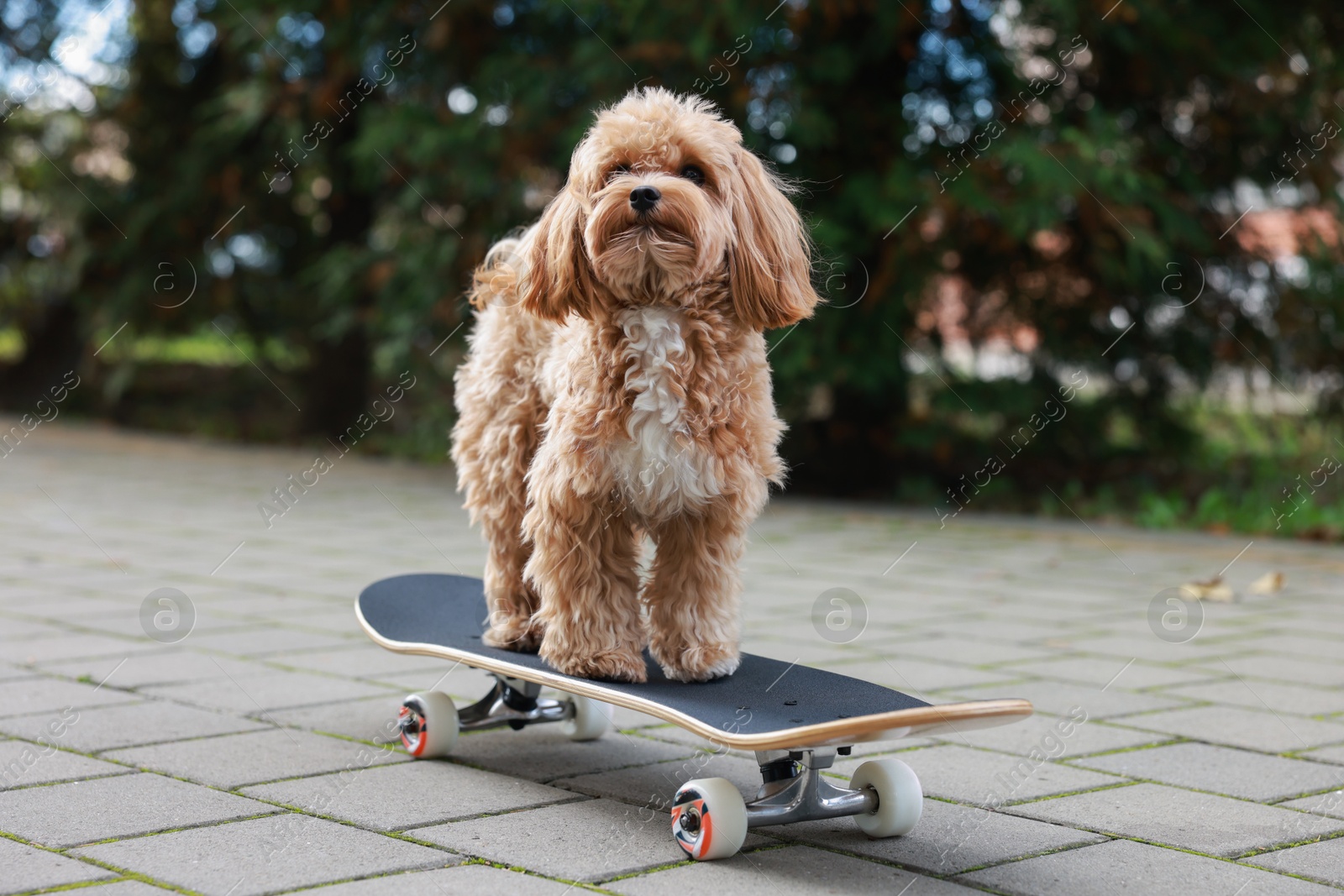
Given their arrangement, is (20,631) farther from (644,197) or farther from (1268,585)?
(1268,585)

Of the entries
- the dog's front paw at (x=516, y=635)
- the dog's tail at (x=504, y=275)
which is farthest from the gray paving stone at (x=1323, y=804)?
the dog's tail at (x=504, y=275)

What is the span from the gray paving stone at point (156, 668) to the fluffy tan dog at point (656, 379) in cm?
Answer: 157

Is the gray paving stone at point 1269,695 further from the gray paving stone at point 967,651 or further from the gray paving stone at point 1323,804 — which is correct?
the gray paving stone at point 1323,804

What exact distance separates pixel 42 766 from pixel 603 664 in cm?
138

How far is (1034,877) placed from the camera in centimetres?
266

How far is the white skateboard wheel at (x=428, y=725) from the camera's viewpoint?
3.49 metres

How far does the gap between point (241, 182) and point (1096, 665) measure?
10097 mm

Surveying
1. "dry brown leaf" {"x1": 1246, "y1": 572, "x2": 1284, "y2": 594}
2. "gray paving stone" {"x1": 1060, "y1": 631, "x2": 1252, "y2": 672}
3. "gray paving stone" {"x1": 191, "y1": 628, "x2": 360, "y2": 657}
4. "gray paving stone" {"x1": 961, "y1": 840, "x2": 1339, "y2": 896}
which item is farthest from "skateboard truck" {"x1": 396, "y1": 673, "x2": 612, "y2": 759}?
"dry brown leaf" {"x1": 1246, "y1": 572, "x2": 1284, "y2": 594}

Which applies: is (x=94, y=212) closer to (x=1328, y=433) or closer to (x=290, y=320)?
(x=290, y=320)

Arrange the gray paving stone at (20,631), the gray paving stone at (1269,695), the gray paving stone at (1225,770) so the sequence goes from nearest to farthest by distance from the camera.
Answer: the gray paving stone at (1225,770)
the gray paving stone at (1269,695)
the gray paving stone at (20,631)

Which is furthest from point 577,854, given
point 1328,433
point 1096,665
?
point 1328,433

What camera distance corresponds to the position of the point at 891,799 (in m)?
2.89

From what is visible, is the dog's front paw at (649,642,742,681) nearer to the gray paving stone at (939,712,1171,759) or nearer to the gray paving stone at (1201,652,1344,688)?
the gray paving stone at (939,712,1171,759)

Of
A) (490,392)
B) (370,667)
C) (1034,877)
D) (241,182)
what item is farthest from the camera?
(241,182)
